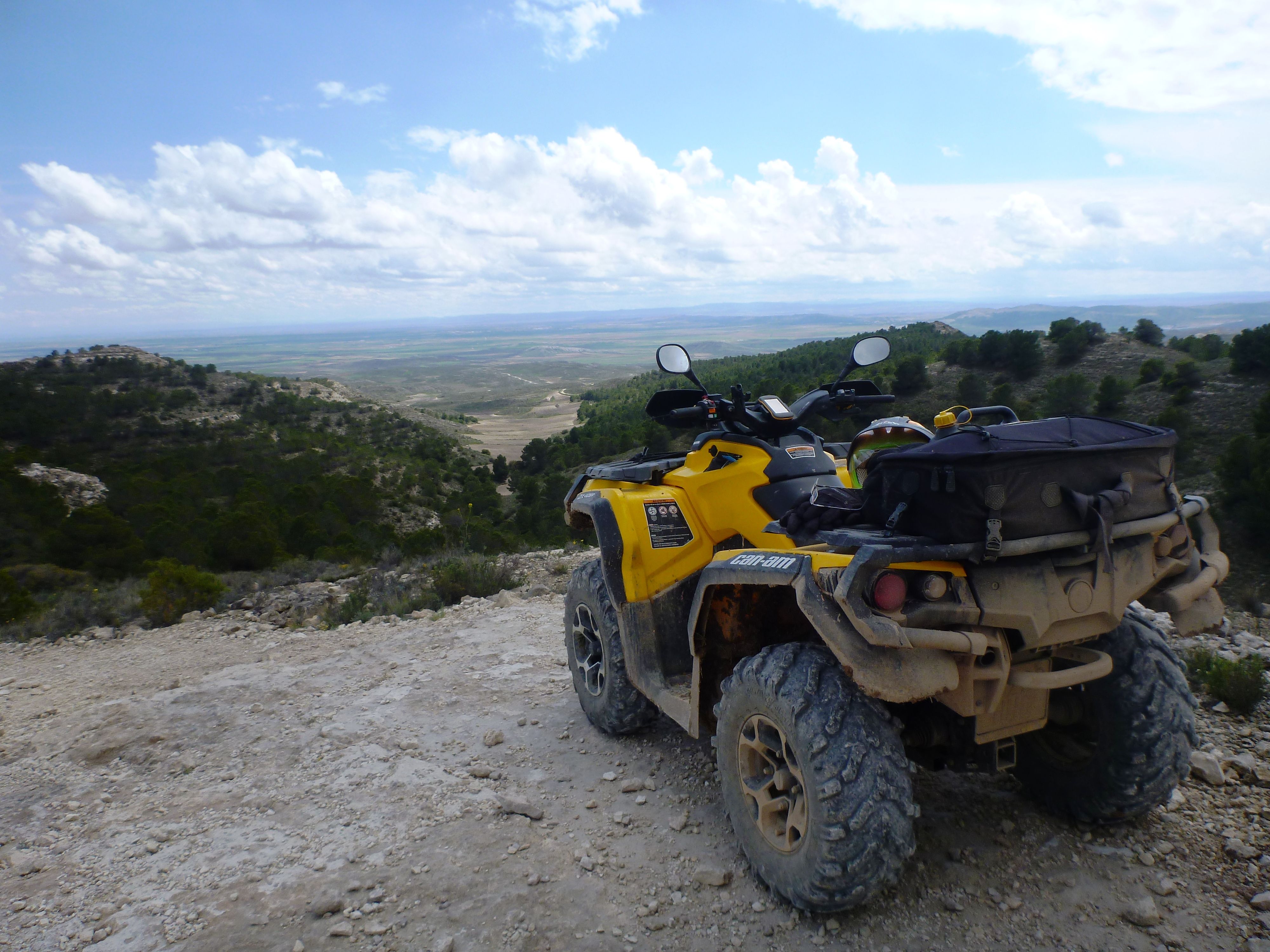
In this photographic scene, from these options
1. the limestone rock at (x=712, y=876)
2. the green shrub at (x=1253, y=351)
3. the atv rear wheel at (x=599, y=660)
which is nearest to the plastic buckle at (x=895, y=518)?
the limestone rock at (x=712, y=876)

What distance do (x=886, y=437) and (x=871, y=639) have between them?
6.09 feet

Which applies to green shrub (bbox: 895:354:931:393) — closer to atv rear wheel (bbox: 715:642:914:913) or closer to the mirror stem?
the mirror stem

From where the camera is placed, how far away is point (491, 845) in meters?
3.43

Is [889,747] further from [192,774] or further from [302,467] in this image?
[302,467]

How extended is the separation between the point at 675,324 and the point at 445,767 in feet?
512

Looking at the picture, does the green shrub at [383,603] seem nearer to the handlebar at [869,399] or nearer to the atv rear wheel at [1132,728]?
the handlebar at [869,399]

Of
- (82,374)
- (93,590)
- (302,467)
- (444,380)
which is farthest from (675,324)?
(93,590)

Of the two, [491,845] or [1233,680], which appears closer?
[491,845]

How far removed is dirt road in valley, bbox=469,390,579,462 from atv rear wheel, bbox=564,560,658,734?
34.6 meters

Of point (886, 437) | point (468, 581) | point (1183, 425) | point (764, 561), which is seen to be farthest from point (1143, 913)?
point (1183, 425)

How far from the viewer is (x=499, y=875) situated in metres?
3.19

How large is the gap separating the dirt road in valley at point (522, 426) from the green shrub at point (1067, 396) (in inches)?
1009

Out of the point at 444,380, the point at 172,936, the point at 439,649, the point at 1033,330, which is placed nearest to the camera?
the point at 172,936

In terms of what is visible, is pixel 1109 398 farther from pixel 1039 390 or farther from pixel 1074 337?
pixel 1074 337
